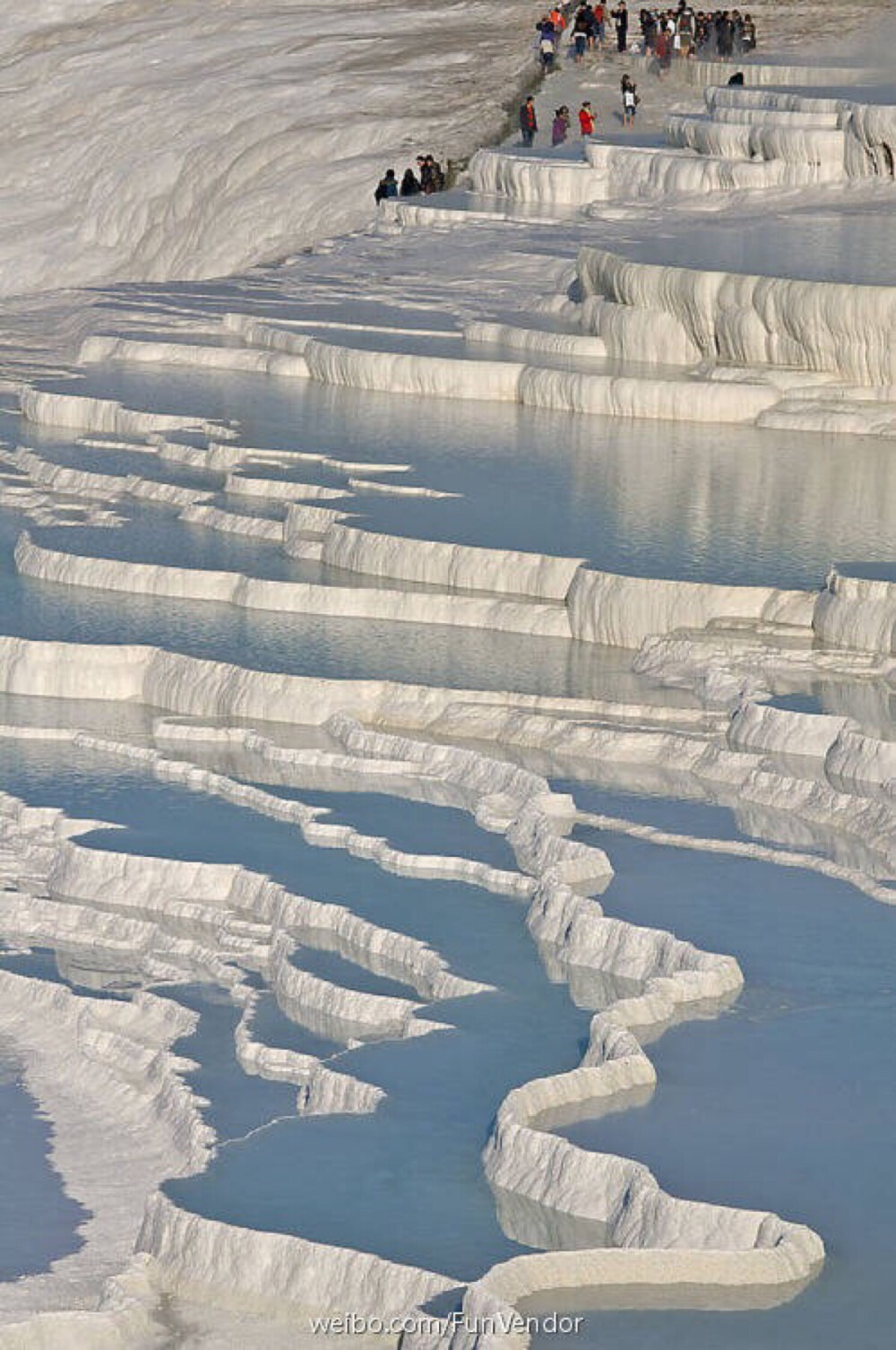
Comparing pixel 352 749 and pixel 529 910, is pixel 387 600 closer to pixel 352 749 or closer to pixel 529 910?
pixel 352 749

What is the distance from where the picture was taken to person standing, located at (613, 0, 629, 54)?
30500 mm

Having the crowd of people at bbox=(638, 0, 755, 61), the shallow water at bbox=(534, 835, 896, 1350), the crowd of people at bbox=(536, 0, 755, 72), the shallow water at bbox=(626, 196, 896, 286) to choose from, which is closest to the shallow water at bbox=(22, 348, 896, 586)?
the shallow water at bbox=(626, 196, 896, 286)

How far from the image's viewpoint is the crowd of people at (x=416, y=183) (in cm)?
2767

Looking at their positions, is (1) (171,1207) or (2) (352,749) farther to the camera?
(2) (352,749)

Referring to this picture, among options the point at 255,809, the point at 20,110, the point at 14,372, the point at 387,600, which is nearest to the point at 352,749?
the point at 255,809

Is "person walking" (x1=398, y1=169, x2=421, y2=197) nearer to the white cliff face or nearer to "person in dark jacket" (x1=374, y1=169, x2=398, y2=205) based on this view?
"person in dark jacket" (x1=374, y1=169, x2=398, y2=205)

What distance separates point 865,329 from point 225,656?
6.01m

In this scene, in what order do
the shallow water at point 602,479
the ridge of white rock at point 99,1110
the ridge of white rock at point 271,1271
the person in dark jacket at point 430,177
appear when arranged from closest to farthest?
1. the ridge of white rock at point 271,1271
2. the ridge of white rock at point 99,1110
3. the shallow water at point 602,479
4. the person in dark jacket at point 430,177

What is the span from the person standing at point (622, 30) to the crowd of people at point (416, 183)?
3.31 m

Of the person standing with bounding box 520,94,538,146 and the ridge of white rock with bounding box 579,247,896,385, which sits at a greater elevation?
the person standing with bounding box 520,94,538,146

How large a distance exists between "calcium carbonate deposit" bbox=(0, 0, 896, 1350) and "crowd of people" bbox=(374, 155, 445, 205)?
0.43 meters

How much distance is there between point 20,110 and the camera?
3472 cm

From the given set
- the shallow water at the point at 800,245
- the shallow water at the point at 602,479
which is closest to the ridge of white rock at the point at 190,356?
the shallow water at the point at 602,479

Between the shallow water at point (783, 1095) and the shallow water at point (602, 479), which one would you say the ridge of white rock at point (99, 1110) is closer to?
the shallow water at point (783, 1095)
